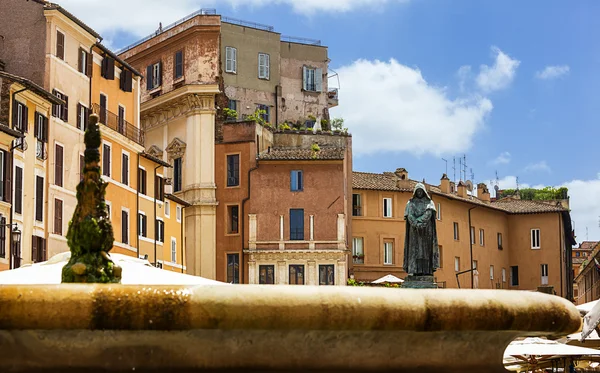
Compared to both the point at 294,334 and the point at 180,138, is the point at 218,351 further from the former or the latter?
the point at 180,138

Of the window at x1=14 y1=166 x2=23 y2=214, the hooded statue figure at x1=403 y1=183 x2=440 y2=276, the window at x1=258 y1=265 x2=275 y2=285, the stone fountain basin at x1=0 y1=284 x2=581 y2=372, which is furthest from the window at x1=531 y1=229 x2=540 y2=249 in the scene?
the stone fountain basin at x1=0 y1=284 x2=581 y2=372

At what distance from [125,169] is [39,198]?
9.43 m

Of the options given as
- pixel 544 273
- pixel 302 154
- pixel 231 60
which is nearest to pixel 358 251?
pixel 302 154

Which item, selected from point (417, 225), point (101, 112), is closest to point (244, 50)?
point (101, 112)

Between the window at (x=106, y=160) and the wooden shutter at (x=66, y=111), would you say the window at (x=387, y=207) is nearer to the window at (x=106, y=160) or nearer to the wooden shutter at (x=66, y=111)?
the window at (x=106, y=160)

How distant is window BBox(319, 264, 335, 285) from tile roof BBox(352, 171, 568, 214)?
11.3 metres

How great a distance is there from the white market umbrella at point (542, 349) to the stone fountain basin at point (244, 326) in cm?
1733

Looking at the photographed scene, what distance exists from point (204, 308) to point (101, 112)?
45607 millimetres

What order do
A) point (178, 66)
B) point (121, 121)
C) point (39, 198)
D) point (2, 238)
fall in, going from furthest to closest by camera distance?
point (178, 66)
point (121, 121)
point (39, 198)
point (2, 238)

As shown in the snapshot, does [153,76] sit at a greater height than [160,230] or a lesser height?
greater

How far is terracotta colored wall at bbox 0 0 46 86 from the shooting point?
45156 millimetres

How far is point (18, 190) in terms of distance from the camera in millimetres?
40094

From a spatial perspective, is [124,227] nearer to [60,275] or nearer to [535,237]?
[60,275]

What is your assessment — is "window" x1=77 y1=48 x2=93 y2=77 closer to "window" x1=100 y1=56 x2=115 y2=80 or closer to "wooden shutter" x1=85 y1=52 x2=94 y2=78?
"wooden shutter" x1=85 y1=52 x2=94 y2=78
